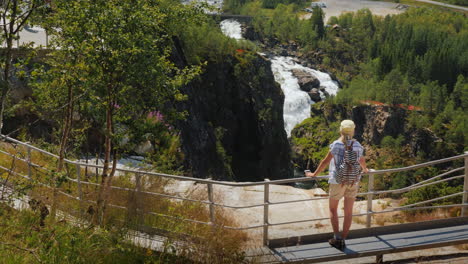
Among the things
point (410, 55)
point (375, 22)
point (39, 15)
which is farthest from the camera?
point (375, 22)

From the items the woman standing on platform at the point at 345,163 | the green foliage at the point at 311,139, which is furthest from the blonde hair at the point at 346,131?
the green foliage at the point at 311,139

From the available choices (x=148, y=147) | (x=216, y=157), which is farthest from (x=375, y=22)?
(x=148, y=147)

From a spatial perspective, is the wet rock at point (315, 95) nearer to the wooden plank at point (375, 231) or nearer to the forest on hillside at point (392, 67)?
the forest on hillside at point (392, 67)

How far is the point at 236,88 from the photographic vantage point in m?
36.9

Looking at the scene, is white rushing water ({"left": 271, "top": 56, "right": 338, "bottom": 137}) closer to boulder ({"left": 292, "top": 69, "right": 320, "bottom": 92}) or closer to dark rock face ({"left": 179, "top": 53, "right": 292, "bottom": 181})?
boulder ({"left": 292, "top": 69, "right": 320, "bottom": 92})

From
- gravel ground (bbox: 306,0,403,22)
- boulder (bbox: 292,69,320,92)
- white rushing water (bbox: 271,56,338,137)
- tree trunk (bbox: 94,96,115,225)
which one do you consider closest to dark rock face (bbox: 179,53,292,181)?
tree trunk (bbox: 94,96,115,225)

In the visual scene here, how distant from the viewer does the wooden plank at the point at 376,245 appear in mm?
6266

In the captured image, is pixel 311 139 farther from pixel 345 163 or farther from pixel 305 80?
pixel 345 163

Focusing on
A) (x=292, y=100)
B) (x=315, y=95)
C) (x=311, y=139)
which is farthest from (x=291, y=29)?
(x=311, y=139)

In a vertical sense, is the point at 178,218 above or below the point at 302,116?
above

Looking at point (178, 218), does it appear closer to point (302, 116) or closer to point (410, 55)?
point (302, 116)

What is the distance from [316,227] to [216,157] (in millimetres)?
17713

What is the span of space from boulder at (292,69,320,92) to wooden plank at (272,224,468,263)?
6809cm

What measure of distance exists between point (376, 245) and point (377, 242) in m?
0.11
